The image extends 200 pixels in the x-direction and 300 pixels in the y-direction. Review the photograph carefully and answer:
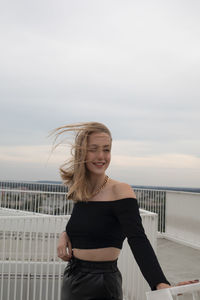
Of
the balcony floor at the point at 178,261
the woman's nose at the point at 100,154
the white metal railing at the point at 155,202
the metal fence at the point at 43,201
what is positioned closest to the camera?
the woman's nose at the point at 100,154

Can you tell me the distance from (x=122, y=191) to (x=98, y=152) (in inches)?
9.4

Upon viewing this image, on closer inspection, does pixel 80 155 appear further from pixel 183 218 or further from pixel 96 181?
Answer: pixel 183 218

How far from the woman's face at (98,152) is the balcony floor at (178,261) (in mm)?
4570

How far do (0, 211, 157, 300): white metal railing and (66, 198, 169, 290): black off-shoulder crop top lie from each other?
253 centimetres

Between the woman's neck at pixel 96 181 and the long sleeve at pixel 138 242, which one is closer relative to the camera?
the long sleeve at pixel 138 242

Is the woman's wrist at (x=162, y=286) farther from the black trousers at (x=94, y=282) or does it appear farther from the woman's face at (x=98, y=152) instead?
the woman's face at (x=98, y=152)

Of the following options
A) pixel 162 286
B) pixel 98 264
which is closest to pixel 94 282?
pixel 98 264

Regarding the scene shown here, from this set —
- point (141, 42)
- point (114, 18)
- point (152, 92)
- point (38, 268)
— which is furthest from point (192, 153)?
point (38, 268)

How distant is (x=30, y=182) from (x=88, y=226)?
9.80 metres

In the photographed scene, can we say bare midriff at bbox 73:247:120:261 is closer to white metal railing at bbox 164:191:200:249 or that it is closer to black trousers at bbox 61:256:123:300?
black trousers at bbox 61:256:123:300

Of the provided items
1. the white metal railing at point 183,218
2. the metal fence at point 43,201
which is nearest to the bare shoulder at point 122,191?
the white metal railing at point 183,218

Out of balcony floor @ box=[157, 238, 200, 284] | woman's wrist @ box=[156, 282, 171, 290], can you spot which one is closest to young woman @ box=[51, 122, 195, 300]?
woman's wrist @ box=[156, 282, 171, 290]

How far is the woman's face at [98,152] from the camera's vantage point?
1543 mm

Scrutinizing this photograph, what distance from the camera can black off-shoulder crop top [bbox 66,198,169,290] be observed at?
1.24 m
